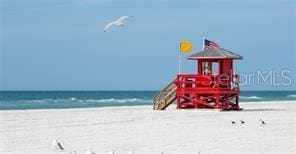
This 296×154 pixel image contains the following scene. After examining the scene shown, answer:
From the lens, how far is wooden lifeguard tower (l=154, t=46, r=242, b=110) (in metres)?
27.5

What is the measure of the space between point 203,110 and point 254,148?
13.9 metres

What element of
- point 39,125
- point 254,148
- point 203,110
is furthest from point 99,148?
point 203,110

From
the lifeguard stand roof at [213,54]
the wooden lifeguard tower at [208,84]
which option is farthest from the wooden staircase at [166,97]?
the lifeguard stand roof at [213,54]

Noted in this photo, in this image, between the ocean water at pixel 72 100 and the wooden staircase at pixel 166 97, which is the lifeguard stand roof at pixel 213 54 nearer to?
the wooden staircase at pixel 166 97

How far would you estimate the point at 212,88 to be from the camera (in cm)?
2755

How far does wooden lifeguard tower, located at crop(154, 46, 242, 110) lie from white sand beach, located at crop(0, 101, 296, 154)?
586 centimetres

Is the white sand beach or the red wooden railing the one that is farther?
the red wooden railing

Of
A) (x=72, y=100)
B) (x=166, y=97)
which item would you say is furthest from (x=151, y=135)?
(x=72, y=100)

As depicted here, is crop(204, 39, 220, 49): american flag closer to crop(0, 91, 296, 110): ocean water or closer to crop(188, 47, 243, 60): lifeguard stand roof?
crop(188, 47, 243, 60): lifeguard stand roof

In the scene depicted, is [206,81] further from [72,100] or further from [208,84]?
[72,100]

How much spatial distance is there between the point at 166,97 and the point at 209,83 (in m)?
2.12

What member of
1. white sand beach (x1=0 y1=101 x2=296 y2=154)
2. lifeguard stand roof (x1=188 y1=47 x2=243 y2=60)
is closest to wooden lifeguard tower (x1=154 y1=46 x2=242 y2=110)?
lifeguard stand roof (x1=188 y1=47 x2=243 y2=60)

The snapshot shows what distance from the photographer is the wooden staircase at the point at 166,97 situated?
2867 cm

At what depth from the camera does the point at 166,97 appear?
28844 millimetres
